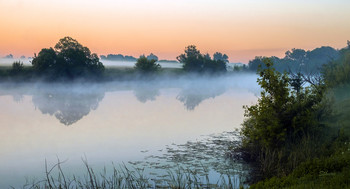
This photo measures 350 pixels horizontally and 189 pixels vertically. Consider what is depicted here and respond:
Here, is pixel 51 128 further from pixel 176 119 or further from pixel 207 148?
pixel 207 148

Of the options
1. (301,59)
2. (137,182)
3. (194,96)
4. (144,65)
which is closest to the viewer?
(137,182)

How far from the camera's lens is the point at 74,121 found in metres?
31.4

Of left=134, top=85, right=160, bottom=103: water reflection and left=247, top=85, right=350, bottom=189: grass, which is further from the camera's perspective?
left=134, top=85, right=160, bottom=103: water reflection

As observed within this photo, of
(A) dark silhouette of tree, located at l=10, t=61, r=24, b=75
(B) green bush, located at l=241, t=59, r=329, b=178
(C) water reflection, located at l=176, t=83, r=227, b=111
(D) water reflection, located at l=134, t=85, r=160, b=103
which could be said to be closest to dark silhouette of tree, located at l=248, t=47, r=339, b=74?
(C) water reflection, located at l=176, t=83, r=227, b=111

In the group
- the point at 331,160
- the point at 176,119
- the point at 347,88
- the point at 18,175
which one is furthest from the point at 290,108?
the point at 347,88

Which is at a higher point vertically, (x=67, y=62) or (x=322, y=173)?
(x=67, y=62)

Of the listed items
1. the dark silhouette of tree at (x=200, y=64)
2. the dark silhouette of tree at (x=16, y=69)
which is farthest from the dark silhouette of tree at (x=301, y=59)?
the dark silhouette of tree at (x=16, y=69)

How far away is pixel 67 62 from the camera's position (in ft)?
268

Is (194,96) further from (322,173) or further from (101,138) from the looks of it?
(322,173)

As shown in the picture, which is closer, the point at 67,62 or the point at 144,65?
the point at 67,62

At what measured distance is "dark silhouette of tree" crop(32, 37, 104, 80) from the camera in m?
77.2

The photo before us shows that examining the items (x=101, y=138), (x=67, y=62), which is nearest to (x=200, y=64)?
(x=67, y=62)

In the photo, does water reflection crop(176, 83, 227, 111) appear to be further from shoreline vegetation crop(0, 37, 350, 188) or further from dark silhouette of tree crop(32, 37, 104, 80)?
dark silhouette of tree crop(32, 37, 104, 80)

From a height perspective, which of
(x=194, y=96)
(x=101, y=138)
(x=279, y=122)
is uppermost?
(x=279, y=122)
